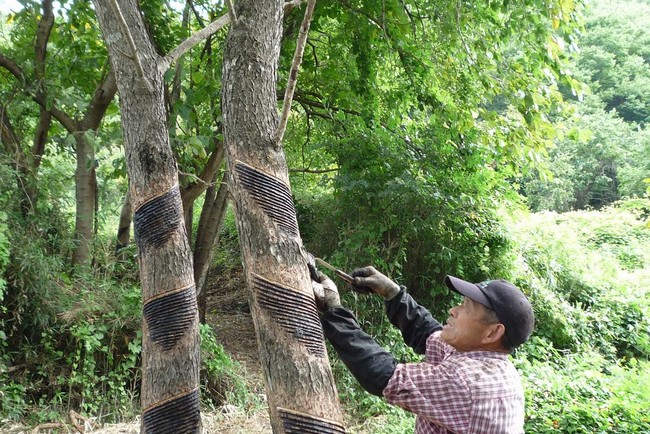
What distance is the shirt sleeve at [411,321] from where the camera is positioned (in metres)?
2.39

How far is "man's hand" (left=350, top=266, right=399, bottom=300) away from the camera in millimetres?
2307

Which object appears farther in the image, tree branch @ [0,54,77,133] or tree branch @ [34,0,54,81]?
tree branch @ [34,0,54,81]

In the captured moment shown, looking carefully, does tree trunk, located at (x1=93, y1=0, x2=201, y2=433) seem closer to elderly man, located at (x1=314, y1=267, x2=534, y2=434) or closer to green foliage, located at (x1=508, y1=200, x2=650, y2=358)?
elderly man, located at (x1=314, y1=267, x2=534, y2=434)

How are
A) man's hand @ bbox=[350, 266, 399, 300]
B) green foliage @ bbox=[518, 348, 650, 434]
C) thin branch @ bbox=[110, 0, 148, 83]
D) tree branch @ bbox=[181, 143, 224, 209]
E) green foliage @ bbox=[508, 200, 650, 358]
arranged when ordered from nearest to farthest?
thin branch @ bbox=[110, 0, 148, 83]
man's hand @ bbox=[350, 266, 399, 300]
green foliage @ bbox=[518, 348, 650, 434]
tree branch @ bbox=[181, 143, 224, 209]
green foliage @ bbox=[508, 200, 650, 358]

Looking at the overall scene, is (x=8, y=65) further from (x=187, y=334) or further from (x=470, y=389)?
(x=470, y=389)

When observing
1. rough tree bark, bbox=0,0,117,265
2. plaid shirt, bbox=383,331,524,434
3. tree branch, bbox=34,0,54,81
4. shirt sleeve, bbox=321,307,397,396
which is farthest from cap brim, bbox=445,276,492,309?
tree branch, bbox=34,0,54,81

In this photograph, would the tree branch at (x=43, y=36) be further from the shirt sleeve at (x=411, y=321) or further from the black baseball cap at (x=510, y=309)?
the black baseball cap at (x=510, y=309)

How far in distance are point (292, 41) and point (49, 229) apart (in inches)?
124

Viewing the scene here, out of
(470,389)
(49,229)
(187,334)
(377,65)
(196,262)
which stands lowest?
(470,389)

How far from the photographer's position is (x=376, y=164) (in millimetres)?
6523

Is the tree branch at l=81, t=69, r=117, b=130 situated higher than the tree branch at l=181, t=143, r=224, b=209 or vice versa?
the tree branch at l=81, t=69, r=117, b=130

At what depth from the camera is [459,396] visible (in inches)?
68.0

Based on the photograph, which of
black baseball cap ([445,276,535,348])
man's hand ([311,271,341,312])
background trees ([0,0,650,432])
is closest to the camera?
black baseball cap ([445,276,535,348])

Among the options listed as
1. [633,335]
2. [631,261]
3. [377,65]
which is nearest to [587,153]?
[631,261]
